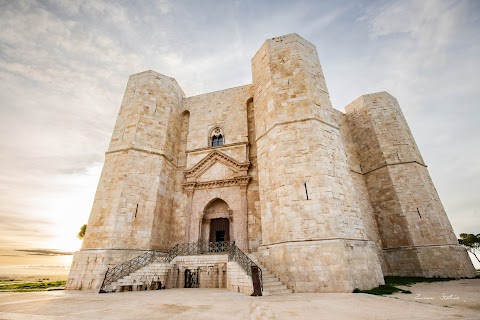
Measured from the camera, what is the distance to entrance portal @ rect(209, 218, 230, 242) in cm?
1304

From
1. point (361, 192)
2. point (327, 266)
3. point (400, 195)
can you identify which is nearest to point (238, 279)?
point (327, 266)

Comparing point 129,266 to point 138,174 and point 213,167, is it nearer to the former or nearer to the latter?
point 138,174

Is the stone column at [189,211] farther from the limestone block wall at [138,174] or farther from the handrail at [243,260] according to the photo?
the handrail at [243,260]

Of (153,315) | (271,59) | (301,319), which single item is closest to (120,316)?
(153,315)

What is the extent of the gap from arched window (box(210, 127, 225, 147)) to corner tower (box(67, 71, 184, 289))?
2.63m

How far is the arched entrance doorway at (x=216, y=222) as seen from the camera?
13.0 m

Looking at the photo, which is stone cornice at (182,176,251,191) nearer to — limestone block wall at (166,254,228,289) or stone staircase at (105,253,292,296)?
stone staircase at (105,253,292,296)

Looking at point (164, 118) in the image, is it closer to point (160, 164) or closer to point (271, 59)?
point (160, 164)

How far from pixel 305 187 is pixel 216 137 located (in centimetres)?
798

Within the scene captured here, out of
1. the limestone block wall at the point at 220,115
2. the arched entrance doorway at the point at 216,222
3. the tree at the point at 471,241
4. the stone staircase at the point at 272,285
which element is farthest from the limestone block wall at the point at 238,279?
the tree at the point at 471,241

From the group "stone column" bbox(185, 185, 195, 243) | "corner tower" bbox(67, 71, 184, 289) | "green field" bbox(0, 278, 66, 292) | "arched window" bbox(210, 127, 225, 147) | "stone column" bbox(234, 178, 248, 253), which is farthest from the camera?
"arched window" bbox(210, 127, 225, 147)

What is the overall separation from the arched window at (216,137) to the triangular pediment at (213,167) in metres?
1.25

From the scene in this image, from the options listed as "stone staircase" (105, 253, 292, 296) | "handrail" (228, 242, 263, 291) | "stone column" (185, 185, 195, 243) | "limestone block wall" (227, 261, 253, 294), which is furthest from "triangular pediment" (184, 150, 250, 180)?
"limestone block wall" (227, 261, 253, 294)

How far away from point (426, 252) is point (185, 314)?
13.1 m
